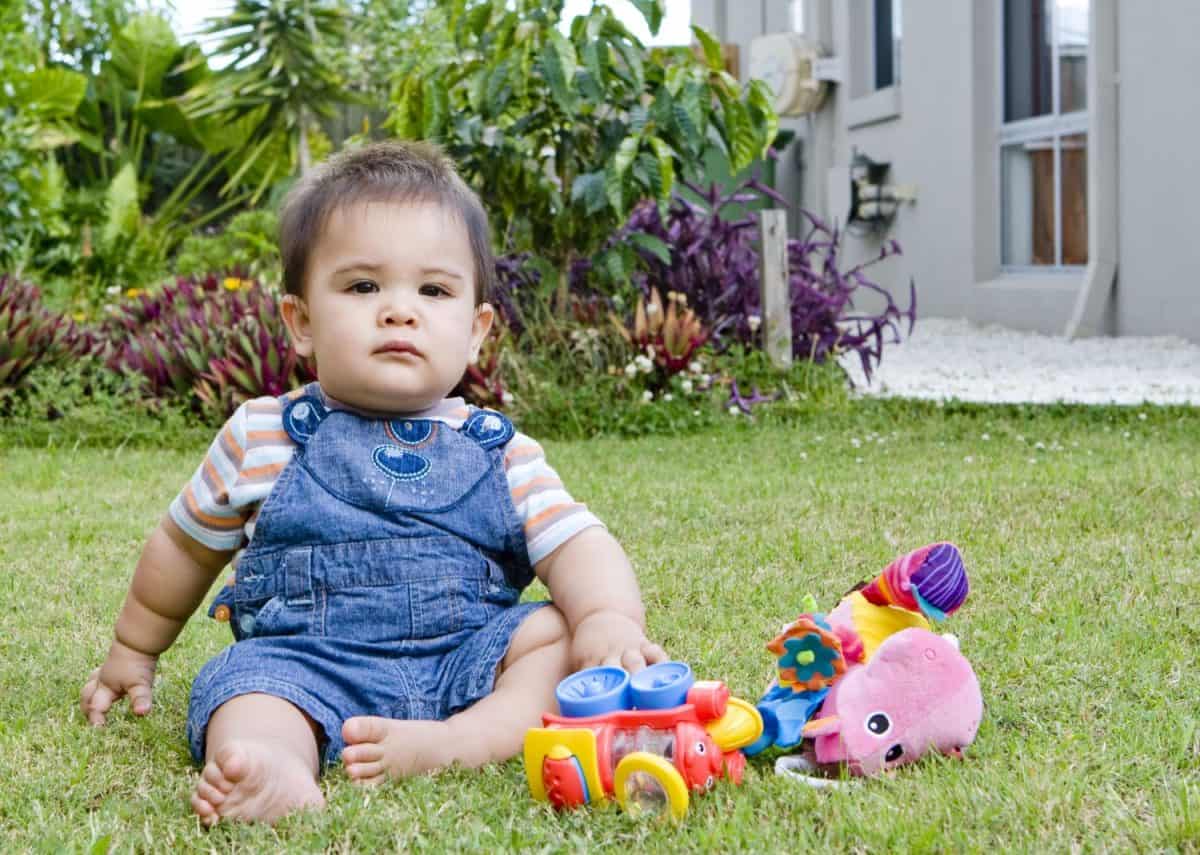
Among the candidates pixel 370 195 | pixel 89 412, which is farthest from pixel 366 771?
pixel 89 412

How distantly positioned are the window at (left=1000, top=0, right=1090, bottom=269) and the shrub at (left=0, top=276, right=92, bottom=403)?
6011 millimetres

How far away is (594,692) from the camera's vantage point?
199 cm

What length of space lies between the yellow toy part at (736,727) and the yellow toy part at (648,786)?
0.10 metres

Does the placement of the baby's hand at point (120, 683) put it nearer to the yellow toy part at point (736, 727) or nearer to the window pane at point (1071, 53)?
Result: the yellow toy part at point (736, 727)

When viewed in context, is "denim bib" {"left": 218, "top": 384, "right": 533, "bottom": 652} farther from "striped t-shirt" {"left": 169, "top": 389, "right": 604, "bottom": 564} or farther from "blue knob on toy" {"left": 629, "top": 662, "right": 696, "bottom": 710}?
"blue knob on toy" {"left": 629, "top": 662, "right": 696, "bottom": 710}

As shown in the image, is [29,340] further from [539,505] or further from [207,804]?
[207,804]

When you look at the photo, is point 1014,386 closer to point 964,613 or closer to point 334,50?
point 964,613

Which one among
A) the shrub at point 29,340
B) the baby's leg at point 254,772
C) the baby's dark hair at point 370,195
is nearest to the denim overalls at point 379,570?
the baby's leg at point 254,772

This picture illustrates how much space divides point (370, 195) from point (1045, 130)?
8121 millimetres

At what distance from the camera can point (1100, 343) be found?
8.30 m

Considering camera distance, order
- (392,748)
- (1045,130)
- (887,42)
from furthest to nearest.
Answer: (887,42)
(1045,130)
(392,748)

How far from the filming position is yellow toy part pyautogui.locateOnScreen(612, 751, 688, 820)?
180 cm

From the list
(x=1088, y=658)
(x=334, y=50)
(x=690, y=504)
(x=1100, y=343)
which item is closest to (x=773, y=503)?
(x=690, y=504)

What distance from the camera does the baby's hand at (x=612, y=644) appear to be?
2150 millimetres
